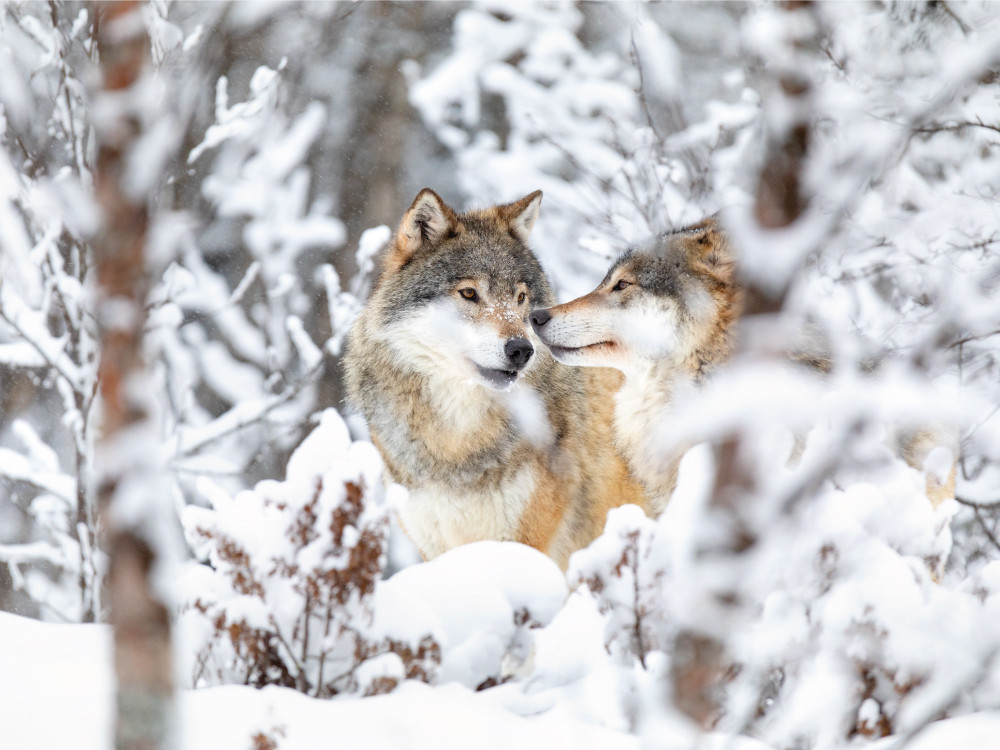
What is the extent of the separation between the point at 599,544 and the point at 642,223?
3.59m

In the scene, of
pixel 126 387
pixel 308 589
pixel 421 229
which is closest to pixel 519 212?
pixel 421 229

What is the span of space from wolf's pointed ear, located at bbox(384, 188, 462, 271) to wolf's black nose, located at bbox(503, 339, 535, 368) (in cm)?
79

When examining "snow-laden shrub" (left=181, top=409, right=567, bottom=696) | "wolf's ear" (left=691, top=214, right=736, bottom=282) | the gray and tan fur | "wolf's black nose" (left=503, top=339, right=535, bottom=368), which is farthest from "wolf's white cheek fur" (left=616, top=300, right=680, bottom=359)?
"snow-laden shrub" (left=181, top=409, right=567, bottom=696)

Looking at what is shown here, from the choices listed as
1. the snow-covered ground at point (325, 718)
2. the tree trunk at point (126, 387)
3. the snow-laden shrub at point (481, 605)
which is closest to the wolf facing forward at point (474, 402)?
the snow-laden shrub at point (481, 605)

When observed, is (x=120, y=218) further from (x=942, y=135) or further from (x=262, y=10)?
(x=942, y=135)

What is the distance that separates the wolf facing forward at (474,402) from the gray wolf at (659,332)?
0.31 metres

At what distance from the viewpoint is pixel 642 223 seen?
228 inches

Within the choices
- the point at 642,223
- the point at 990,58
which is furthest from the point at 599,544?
the point at 642,223

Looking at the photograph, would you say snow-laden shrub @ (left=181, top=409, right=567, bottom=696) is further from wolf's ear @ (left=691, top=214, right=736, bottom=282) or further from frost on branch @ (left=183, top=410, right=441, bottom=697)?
wolf's ear @ (left=691, top=214, right=736, bottom=282)

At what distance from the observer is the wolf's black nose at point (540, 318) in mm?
3984

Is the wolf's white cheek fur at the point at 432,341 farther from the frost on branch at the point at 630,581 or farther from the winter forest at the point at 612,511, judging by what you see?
the frost on branch at the point at 630,581

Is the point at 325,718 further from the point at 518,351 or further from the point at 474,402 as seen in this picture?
the point at 474,402

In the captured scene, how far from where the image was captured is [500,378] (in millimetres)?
4180

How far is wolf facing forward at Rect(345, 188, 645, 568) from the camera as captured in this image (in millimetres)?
4227
